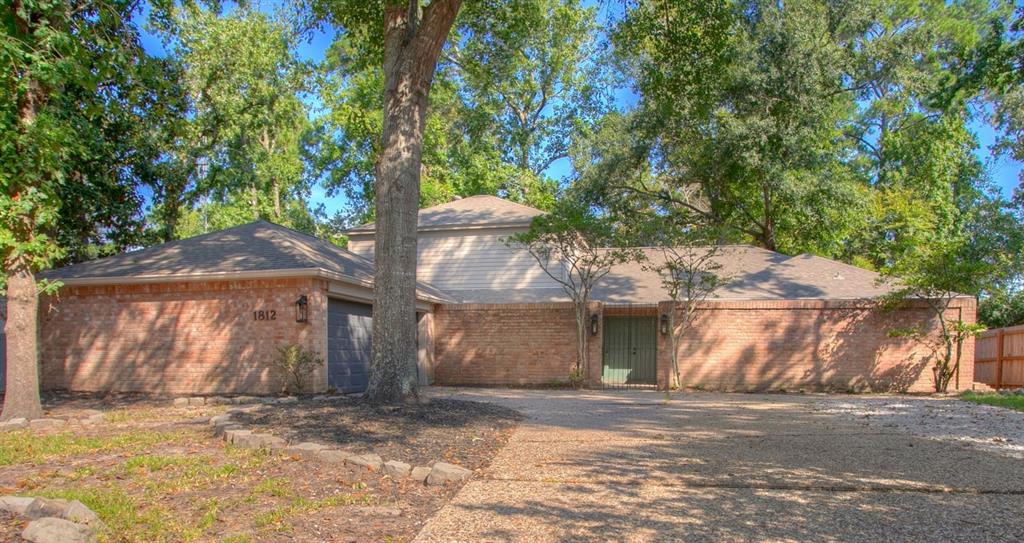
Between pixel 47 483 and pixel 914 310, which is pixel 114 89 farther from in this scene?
pixel 914 310

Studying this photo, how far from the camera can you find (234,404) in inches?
423

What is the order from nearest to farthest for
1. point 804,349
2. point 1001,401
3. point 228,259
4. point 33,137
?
point 33,137, point 1001,401, point 228,259, point 804,349

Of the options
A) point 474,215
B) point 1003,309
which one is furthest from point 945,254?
point 1003,309

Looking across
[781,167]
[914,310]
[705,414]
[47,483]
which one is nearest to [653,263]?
[781,167]

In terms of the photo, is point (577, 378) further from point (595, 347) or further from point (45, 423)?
point (45, 423)

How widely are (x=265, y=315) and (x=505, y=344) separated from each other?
21.2ft

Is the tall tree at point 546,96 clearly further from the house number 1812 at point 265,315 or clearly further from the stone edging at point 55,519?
the stone edging at point 55,519

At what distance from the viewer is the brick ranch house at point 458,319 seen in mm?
13047

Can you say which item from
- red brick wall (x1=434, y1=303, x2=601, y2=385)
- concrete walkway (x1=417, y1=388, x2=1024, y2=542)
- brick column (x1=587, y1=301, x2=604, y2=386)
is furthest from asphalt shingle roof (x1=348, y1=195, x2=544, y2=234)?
concrete walkway (x1=417, y1=388, x2=1024, y2=542)

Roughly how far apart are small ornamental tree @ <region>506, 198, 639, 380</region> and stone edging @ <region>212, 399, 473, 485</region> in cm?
1042

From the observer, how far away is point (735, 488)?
516cm

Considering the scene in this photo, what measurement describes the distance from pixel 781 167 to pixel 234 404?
643 inches

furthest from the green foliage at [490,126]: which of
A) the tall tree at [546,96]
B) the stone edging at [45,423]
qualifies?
the stone edging at [45,423]

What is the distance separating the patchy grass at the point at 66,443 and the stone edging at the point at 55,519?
2151mm
